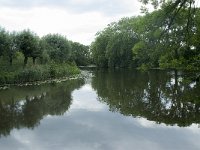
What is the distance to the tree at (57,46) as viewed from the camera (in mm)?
60656

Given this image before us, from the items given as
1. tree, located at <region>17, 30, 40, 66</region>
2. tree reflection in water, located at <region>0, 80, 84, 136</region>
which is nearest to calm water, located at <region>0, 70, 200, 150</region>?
tree reflection in water, located at <region>0, 80, 84, 136</region>

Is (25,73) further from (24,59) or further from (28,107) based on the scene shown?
(28,107)

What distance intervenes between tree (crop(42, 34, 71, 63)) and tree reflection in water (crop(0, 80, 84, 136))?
29.0m

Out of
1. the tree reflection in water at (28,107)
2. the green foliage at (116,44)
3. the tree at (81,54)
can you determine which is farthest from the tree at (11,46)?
the tree at (81,54)

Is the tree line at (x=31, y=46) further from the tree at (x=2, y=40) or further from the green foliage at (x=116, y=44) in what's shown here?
the green foliage at (x=116, y=44)

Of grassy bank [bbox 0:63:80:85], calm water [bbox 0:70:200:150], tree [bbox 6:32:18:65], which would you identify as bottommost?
calm water [bbox 0:70:200:150]

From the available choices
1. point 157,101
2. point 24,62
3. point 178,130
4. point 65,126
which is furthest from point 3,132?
point 24,62

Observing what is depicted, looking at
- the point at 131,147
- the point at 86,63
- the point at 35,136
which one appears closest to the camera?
the point at 131,147

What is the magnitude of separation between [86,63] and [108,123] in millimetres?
119963

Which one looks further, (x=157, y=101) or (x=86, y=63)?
(x=86, y=63)

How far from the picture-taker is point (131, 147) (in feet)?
44.4

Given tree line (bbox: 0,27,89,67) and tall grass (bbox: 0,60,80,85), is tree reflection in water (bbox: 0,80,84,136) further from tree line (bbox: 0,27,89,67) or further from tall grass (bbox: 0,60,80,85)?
tree line (bbox: 0,27,89,67)

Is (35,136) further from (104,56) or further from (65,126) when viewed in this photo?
(104,56)

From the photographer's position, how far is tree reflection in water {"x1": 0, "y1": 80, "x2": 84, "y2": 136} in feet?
59.6
